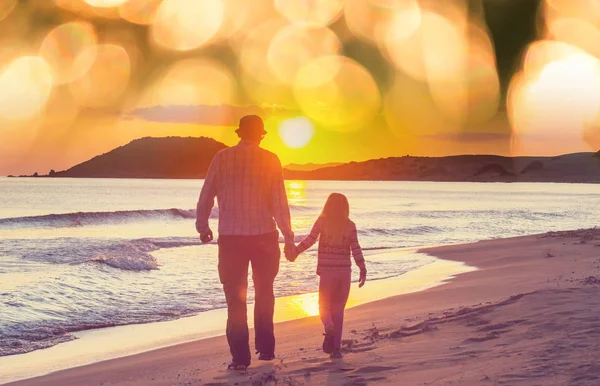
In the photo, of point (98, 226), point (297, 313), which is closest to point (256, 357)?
point (297, 313)

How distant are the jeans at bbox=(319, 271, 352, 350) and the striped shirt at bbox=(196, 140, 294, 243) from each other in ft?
3.39

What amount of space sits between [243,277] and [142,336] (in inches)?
180

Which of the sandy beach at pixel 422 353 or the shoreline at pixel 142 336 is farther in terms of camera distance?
the shoreline at pixel 142 336

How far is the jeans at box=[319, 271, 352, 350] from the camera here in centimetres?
735

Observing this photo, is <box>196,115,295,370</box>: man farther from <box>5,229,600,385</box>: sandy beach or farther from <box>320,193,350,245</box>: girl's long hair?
<box>320,193,350,245</box>: girl's long hair

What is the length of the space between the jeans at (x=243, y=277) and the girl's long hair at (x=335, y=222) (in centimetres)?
97

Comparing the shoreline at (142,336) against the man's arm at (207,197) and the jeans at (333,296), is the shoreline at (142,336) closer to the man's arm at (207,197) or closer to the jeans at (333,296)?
the jeans at (333,296)

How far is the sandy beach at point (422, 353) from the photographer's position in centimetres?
552

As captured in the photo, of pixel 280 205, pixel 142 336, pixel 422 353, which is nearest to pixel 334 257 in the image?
pixel 280 205

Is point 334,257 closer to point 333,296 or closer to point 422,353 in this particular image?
point 333,296

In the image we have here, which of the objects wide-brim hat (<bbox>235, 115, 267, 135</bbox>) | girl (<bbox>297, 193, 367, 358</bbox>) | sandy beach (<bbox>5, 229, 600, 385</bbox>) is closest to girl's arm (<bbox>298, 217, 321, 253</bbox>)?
girl (<bbox>297, 193, 367, 358</bbox>)

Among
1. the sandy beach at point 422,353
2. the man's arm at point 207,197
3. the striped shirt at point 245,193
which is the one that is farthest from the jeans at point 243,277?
the sandy beach at point 422,353

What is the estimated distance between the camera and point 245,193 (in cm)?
641

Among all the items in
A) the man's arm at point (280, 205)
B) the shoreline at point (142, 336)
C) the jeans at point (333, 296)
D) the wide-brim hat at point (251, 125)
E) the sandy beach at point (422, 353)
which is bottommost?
the shoreline at point (142, 336)
